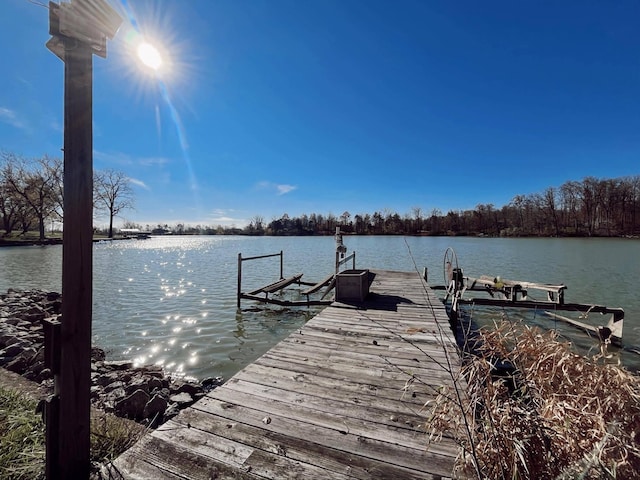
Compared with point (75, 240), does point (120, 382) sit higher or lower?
lower

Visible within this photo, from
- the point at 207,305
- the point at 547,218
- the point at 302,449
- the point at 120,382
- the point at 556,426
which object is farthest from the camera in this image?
the point at 547,218

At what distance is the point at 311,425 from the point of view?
92.0 inches

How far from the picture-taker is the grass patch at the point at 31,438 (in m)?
1.83

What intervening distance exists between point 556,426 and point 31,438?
3.41m

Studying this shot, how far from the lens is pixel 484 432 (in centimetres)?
129

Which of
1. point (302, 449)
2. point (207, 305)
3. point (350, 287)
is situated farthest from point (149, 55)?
point (207, 305)

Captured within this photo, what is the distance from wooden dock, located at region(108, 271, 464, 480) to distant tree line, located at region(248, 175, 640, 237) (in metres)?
41.1

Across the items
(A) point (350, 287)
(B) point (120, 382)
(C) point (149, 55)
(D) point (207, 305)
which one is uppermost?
(C) point (149, 55)

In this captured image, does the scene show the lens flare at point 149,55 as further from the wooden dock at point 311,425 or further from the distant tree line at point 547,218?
the distant tree line at point 547,218

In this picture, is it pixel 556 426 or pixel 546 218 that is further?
pixel 546 218

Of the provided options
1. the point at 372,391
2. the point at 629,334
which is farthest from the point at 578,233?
→ the point at 372,391

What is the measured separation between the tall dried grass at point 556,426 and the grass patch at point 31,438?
242 cm

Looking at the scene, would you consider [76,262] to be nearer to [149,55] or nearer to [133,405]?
[149,55]

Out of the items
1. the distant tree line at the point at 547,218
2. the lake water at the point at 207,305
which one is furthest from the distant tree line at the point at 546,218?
the lake water at the point at 207,305
